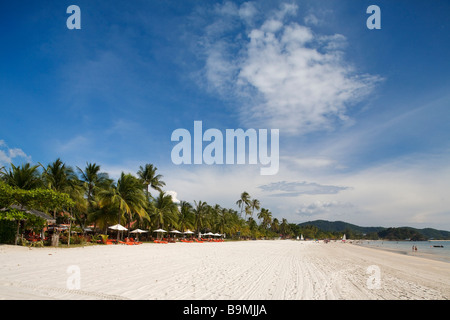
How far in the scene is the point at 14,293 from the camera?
5.22 meters

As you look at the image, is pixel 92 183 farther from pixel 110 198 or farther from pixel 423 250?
pixel 423 250

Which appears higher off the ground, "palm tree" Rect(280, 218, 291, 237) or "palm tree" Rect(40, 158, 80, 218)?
"palm tree" Rect(40, 158, 80, 218)

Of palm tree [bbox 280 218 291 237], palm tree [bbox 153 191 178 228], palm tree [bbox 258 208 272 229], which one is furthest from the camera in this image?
palm tree [bbox 280 218 291 237]

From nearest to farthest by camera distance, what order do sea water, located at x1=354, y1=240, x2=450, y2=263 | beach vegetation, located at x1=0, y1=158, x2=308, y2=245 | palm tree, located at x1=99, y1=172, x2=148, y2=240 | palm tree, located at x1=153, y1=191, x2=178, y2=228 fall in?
beach vegetation, located at x1=0, y1=158, x2=308, y2=245, palm tree, located at x1=99, y1=172, x2=148, y2=240, sea water, located at x1=354, y1=240, x2=450, y2=263, palm tree, located at x1=153, y1=191, x2=178, y2=228

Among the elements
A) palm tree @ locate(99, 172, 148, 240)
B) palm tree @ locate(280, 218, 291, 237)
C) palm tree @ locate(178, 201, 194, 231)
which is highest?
palm tree @ locate(99, 172, 148, 240)

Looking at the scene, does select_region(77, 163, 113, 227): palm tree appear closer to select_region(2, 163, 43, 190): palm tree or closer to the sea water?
select_region(2, 163, 43, 190): palm tree

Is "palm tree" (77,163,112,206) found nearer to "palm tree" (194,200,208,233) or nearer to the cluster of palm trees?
the cluster of palm trees

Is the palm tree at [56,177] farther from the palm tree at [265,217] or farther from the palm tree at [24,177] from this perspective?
the palm tree at [265,217]

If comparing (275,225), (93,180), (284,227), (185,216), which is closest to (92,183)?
(93,180)

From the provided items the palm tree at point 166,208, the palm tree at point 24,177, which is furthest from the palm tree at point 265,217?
the palm tree at point 24,177

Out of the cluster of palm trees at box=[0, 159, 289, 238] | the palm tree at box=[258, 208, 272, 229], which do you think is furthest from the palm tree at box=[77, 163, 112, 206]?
the palm tree at box=[258, 208, 272, 229]

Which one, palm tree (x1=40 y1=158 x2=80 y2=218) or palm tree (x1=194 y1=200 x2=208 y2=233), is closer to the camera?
palm tree (x1=40 y1=158 x2=80 y2=218)
